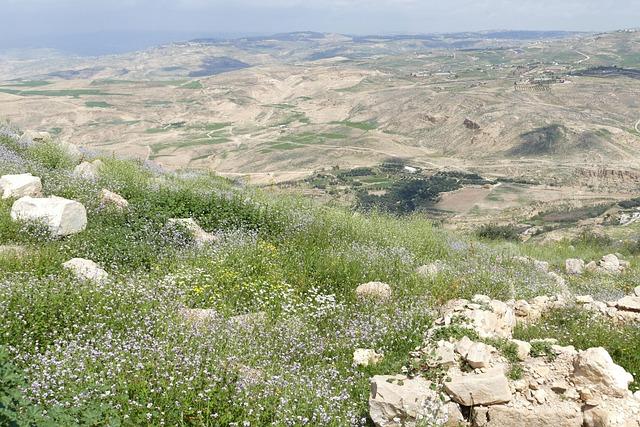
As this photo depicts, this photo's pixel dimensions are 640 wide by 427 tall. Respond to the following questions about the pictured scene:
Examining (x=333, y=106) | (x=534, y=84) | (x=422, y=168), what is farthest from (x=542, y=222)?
(x=333, y=106)

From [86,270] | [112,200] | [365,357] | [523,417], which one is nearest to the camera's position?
[523,417]

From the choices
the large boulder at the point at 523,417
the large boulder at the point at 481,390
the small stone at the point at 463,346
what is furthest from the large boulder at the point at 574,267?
the large boulder at the point at 481,390

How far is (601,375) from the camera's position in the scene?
5918 millimetres

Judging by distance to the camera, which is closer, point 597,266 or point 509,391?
point 509,391

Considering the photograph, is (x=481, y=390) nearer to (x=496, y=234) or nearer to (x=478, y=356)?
(x=478, y=356)

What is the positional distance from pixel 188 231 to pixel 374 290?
14.9ft

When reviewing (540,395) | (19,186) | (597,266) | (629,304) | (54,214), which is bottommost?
(597,266)

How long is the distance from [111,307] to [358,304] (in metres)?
4.15

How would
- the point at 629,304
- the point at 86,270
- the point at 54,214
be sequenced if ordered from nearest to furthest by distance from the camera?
→ the point at 86,270, the point at 629,304, the point at 54,214

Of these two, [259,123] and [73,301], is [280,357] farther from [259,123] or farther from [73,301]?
[259,123]

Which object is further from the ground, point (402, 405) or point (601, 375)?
point (601, 375)

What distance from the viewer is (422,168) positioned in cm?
11238

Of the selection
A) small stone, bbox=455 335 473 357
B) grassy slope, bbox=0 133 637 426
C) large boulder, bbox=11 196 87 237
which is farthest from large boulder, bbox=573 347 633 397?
large boulder, bbox=11 196 87 237

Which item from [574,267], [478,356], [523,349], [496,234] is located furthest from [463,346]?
[496,234]
